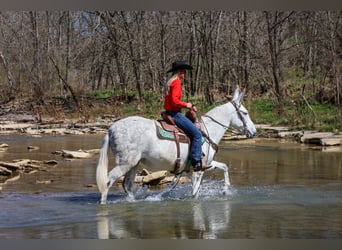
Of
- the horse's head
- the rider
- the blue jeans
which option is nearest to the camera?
the rider

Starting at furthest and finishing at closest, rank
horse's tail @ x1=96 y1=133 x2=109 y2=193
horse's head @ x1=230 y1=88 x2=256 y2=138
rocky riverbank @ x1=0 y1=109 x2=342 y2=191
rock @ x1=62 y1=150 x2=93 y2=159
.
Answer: rock @ x1=62 y1=150 x2=93 y2=159 → rocky riverbank @ x1=0 y1=109 x2=342 y2=191 → horse's head @ x1=230 y1=88 x2=256 y2=138 → horse's tail @ x1=96 y1=133 x2=109 y2=193

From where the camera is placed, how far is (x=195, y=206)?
659 centimetres

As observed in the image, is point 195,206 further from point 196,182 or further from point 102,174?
point 102,174

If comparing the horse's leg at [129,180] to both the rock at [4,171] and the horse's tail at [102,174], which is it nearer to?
the horse's tail at [102,174]

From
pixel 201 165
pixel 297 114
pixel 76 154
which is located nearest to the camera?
pixel 201 165

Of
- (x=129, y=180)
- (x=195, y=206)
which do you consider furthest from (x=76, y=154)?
(x=195, y=206)

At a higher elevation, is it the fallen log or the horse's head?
the horse's head

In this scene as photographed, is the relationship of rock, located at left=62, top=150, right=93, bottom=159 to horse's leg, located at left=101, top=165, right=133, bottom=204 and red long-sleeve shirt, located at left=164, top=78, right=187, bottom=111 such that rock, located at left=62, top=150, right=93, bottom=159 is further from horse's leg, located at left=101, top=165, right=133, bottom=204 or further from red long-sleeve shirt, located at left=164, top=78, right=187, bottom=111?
red long-sleeve shirt, located at left=164, top=78, right=187, bottom=111

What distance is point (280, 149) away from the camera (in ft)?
37.1

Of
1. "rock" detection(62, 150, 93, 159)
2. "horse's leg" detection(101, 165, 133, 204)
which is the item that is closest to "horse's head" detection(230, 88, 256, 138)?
"horse's leg" detection(101, 165, 133, 204)

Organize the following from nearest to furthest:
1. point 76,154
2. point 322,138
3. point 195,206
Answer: point 195,206 < point 76,154 < point 322,138

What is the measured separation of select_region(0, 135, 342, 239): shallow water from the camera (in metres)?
5.50

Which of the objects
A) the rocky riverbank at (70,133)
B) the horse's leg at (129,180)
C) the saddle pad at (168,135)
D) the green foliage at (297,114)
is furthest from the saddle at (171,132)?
the green foliage at (297,114)

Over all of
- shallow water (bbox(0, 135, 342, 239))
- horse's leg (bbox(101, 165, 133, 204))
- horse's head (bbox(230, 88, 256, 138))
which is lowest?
shallow water (bbox(0, 135, 342, 239))
